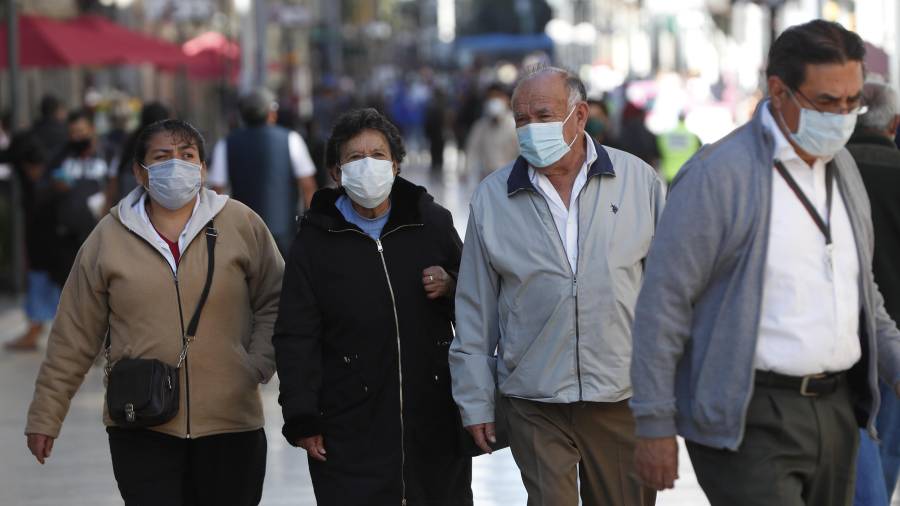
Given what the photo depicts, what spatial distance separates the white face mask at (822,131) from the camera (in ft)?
13.0

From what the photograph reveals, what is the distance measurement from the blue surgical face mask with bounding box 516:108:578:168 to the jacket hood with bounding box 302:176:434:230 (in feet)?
1.52

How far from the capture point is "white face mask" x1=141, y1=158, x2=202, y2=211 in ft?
17.6

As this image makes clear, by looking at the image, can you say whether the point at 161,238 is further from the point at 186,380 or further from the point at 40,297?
the point at 40,297

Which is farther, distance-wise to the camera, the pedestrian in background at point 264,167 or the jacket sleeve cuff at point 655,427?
the pedestrian in background at point 264,167

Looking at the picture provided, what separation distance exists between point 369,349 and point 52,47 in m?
13.5

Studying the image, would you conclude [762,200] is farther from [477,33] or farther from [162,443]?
[477,33]

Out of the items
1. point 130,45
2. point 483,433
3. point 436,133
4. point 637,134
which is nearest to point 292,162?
point 483,433

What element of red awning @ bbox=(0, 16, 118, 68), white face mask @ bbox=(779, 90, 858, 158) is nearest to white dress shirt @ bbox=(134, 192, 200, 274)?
white face mask @ bbox=(779, 90, 858, 158)

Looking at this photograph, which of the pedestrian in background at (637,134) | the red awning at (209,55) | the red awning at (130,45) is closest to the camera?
the pedestrian in background at (637,134)

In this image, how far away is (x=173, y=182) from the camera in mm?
5363

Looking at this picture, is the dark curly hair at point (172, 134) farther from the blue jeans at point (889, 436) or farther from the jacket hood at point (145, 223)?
the blue jeans at point (889, 436)

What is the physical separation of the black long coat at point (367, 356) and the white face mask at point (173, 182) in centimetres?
40

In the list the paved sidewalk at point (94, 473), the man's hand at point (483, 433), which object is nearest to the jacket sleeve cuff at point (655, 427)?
the man's hand at point (483, 433)

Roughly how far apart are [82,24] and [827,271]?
1837cm
